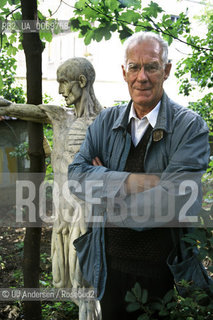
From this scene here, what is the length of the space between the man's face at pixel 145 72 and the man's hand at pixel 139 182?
0.38m

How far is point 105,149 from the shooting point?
7.30 ft

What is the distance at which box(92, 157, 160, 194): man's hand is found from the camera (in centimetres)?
199

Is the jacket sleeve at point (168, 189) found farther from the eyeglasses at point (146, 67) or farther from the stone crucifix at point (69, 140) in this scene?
the stone crucifix at point (69, 140)

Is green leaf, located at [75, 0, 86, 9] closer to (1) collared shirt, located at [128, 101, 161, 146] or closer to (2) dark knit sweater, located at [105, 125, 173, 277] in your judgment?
(1) collared shirt, located at [128, 101, 161, 146]

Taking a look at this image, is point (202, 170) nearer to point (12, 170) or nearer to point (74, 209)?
point (74, 209)

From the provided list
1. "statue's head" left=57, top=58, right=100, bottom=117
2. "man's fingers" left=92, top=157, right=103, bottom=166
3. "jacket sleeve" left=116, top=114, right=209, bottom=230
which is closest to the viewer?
"jacket sleeve" left=116, top=114, right=209, bottom=230

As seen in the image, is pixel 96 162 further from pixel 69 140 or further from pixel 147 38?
pixel 147 38

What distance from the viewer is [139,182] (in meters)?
2.00

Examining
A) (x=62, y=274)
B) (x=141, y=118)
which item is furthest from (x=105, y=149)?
(x=62, y=274)

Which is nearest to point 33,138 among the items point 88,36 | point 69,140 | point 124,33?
point 69,140

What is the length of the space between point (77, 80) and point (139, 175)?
86cm

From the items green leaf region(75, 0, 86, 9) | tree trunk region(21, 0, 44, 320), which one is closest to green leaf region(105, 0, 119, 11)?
green leaf region(75, 0, 86, 9)

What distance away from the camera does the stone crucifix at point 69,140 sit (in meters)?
2.55

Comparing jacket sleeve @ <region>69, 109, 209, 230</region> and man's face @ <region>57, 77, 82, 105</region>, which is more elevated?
man's face @ <region>57, 77, 82, 105</region>
